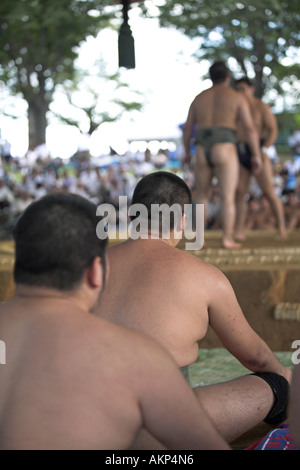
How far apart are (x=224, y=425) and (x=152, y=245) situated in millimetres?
510

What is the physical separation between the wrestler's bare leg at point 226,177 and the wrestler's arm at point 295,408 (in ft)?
10.5

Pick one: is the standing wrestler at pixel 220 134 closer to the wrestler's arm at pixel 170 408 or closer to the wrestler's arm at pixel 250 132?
the wrestler's arm at pixel 250 132

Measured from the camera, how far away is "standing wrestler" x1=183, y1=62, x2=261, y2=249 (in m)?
4.33

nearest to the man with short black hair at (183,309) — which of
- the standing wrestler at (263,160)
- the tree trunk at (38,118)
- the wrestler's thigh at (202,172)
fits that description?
the wrestler's thigh at (202,172)

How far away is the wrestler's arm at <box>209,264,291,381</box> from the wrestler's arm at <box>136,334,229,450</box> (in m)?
0.60

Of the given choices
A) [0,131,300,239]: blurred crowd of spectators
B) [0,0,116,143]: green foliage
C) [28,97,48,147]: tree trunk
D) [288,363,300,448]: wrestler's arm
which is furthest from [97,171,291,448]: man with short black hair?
[28,97,48,147]: tree trunk

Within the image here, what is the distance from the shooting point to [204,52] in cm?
1152

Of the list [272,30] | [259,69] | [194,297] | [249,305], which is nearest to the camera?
[194,297]

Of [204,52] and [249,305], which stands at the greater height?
[204,52]

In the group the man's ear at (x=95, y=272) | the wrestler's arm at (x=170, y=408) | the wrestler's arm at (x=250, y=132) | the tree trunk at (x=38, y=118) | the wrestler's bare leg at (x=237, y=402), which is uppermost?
the tree trunk at (x=38, y=118)

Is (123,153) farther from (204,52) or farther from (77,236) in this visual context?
(77,236)

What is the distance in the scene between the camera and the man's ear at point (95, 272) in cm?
105
